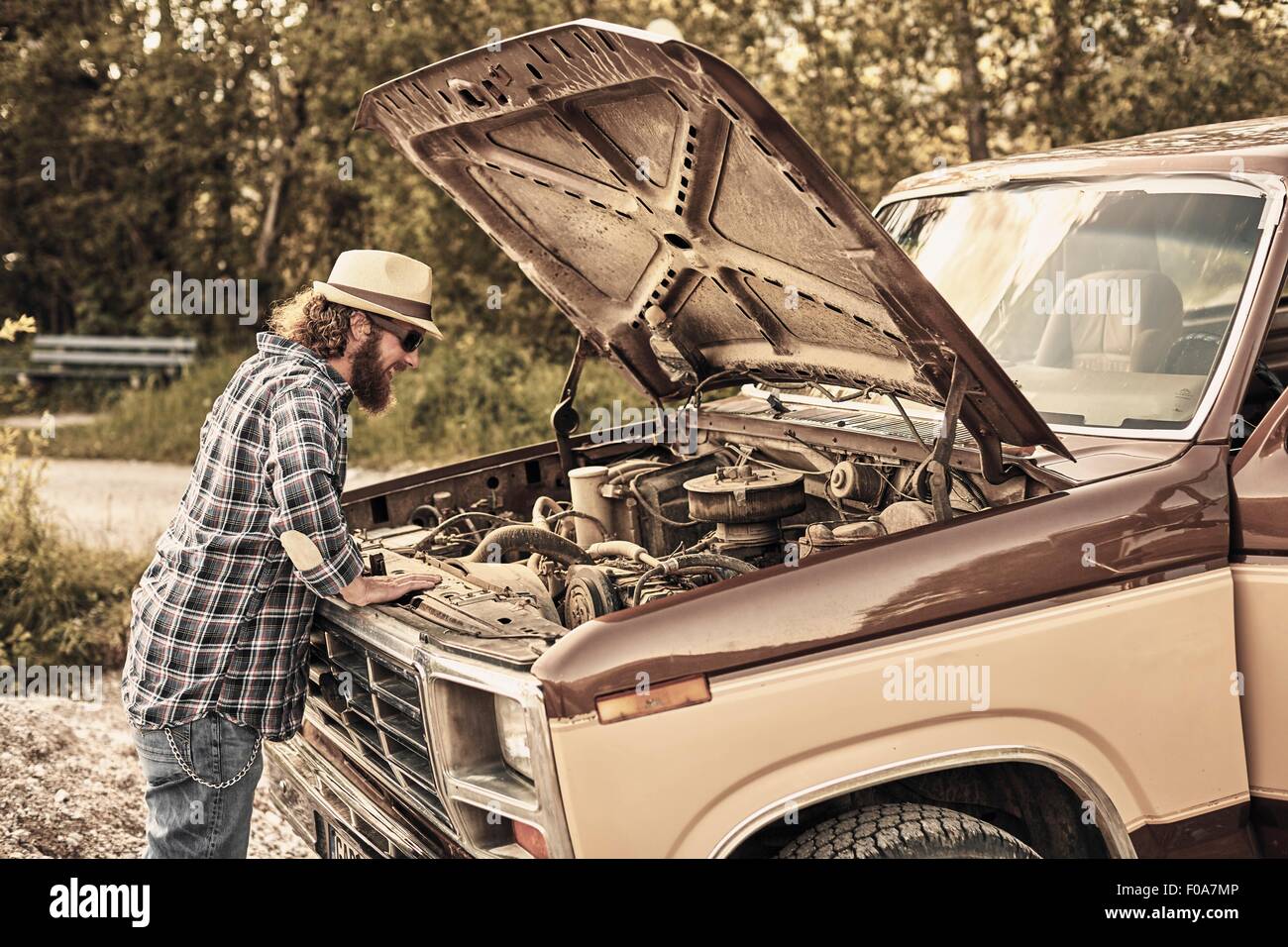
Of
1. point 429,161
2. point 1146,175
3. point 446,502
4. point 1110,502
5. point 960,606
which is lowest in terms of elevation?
point 960,606

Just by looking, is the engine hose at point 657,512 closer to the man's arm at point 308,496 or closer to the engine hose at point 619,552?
the engine hose at point 619,552

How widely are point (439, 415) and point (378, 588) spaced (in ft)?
28.8

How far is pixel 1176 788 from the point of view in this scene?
3.00m

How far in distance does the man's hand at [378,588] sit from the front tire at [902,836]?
3.92ft

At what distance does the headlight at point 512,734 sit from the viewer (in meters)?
2.80

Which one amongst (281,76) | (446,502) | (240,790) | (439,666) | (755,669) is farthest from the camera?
(281,76)

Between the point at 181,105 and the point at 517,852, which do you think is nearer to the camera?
the point at 517,852

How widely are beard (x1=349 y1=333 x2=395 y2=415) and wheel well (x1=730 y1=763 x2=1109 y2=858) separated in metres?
1.72

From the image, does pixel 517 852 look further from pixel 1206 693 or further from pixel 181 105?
pixel 181 105

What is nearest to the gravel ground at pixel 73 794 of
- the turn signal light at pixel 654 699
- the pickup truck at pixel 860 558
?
the pickup truck at pixel 860 558

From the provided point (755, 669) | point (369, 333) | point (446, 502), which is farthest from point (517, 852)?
point (446, 502)

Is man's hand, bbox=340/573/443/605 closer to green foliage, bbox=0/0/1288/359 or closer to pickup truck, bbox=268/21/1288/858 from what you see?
pickup truck, bbox=268/21/1288/858

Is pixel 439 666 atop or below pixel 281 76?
below
